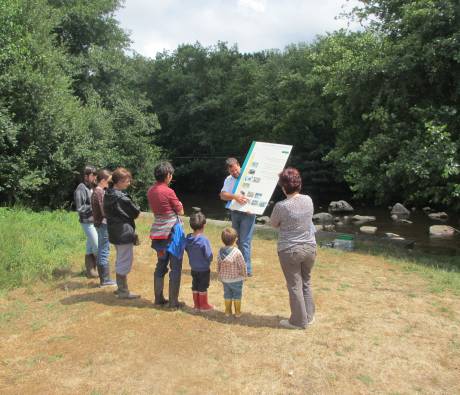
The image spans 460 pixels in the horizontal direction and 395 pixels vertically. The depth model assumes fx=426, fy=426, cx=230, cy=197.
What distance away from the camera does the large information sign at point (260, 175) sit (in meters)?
6.29

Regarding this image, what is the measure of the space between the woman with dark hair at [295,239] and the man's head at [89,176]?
133 inches

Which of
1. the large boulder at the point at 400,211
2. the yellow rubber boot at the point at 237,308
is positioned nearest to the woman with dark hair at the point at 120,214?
the yellow rubber boot at the point at 237,308

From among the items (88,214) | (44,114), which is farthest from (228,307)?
(44,114)

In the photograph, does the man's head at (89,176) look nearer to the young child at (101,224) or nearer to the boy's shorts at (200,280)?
the young child at (101,224)

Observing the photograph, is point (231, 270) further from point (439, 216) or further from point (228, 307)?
point (439, 216)

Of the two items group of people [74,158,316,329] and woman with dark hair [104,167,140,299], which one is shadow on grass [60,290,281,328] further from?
woman with dark hair [104,167,140,299]

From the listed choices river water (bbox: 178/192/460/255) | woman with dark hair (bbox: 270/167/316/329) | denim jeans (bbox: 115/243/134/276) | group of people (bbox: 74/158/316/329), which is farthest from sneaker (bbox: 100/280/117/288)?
river water (bbox: 178/192/460/255)

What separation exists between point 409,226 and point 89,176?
15.4m

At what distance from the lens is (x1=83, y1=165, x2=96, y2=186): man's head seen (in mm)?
6715

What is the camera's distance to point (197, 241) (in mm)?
5270

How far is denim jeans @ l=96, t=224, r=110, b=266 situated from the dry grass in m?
0.46

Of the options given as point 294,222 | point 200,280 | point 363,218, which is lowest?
point 363,218

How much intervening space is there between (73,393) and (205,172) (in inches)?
1273

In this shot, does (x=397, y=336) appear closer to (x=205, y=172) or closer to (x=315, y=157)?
(x=315, y=157)
